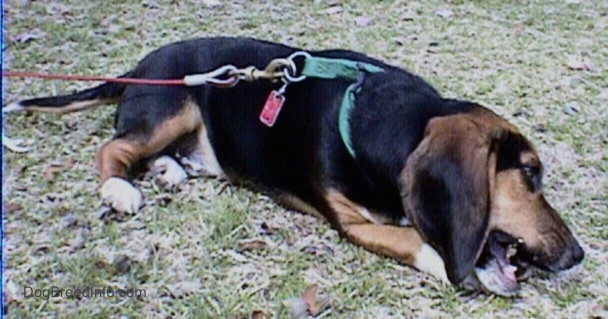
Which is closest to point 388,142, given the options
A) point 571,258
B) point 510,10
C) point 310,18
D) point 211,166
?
point 571,258

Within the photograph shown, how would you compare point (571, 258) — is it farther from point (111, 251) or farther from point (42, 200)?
point (42, 200)

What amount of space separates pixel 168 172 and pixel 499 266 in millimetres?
1631

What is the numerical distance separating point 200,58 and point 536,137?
1.78 m

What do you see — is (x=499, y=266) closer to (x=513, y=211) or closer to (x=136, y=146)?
(x=513, y=211)

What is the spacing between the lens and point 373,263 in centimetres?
341

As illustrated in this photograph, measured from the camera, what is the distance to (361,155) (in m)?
3.37

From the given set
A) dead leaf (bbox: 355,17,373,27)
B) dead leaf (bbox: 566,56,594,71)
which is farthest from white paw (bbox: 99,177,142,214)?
dead leaf (bbox: 355,17,373,27)

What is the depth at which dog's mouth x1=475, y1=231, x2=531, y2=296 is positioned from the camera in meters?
3.14

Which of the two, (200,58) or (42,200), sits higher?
(200,58)

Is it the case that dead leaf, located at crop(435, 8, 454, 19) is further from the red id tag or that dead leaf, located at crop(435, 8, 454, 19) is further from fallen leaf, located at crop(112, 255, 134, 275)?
fallen leaf, located at crop(112, 255, 134, 275)

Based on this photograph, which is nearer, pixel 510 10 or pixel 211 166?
pixel 211 166

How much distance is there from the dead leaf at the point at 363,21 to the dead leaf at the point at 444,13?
1.85 ft

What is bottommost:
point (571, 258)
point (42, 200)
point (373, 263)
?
point (42, 200)

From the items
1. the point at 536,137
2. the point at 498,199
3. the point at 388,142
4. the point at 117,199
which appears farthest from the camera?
the point at 536,137
